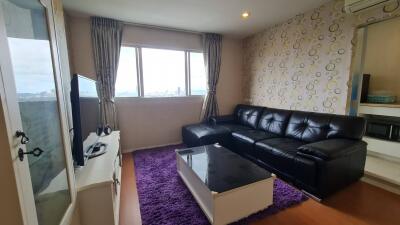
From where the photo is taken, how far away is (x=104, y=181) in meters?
1.23

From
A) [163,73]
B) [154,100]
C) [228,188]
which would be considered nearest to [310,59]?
[228,188]

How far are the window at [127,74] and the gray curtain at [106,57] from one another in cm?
13

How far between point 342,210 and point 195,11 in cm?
301

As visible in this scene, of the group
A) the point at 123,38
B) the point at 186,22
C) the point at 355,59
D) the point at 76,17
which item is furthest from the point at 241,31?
the point at 76,17

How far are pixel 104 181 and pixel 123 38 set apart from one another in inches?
106

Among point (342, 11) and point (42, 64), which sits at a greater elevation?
point (342, 11)

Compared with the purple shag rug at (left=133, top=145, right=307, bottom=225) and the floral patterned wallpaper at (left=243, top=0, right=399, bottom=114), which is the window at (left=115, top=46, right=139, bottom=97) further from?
the floral patterned wallpaper at (left=243, top=0, right=399, bottom=114)

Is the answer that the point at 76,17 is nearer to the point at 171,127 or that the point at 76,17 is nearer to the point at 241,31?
the point at 171,127

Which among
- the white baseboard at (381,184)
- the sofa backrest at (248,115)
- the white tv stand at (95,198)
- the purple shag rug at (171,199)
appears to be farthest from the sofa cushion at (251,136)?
the white tv stand at (95,198)

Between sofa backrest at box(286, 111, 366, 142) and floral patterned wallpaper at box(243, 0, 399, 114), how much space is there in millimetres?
320

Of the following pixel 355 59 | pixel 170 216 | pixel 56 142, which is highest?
pixel 355 59

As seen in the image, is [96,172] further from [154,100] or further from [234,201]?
[154,100]

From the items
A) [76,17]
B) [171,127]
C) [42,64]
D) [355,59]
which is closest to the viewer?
[42,64]

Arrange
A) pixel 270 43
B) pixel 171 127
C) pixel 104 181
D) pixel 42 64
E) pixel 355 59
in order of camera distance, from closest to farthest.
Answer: pixel 42 64 < pixel 104 181 < pixel 355 59 < pixel 270 43 < pixel 171 127
